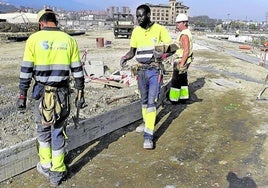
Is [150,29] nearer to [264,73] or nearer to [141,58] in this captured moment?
[141,58]

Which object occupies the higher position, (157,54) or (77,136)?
(157,54)

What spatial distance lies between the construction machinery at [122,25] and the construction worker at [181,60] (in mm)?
25152

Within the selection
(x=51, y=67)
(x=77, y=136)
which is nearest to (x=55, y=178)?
(x=77, y=136)

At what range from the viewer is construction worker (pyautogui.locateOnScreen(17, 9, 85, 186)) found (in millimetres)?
3756

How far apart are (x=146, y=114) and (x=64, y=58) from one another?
192cm

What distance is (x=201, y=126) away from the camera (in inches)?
249

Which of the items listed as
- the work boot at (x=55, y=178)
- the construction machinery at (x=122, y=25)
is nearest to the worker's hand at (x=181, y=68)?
the work boot at (x=55, y=178)

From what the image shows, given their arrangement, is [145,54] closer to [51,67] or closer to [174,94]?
[51,67]

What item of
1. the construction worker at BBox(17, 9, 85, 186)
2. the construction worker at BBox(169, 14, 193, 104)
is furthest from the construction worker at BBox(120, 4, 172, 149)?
the construction worker at BBox(169, 14, 193, 104)

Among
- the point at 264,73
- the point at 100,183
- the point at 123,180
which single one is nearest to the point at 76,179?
the point at 100,183

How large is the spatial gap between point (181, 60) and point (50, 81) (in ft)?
13.4

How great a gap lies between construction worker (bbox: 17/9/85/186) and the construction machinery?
28.8 meters

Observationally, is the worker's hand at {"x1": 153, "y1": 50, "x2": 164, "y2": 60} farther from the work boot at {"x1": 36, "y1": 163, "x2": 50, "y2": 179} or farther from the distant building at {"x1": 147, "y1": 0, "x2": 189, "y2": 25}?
the distant building at {"x1": 147, "y1": 0, "x2": 189, "y2": 25}

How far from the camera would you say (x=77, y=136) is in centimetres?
505
